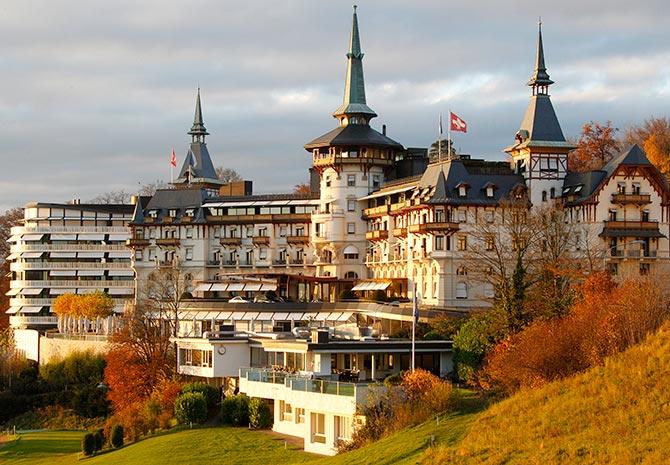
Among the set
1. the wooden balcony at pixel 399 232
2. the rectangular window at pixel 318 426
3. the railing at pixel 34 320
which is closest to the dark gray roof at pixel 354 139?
the wooden balcony at pixel 399 232

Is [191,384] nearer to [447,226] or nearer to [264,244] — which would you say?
[447,226]

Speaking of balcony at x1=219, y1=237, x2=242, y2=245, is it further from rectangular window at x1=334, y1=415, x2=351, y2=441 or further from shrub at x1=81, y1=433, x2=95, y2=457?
rectangular window at x1=334, y1=415, x2=351, y2=441

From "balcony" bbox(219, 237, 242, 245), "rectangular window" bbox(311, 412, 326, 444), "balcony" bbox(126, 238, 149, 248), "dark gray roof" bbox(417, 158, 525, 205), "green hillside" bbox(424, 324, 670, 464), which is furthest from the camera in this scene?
"balcony" bbox(126, 238, 149, 248)

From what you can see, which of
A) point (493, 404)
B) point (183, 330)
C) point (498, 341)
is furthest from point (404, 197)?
point (493, 404)

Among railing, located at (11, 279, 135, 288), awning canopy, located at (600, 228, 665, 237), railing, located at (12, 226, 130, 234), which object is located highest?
railing, located at (12, 226, 130, 234)

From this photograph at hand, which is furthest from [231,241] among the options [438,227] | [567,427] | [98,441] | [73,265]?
[567,427]

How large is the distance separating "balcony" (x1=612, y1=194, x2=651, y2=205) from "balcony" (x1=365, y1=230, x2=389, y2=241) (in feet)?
76.3

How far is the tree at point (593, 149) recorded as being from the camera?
12019 cm

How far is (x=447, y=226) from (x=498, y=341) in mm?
31174

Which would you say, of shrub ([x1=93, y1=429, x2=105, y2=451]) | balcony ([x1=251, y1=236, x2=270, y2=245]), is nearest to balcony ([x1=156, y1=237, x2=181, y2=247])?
balcony ([x1=251, y1=236, x2=270, y2=245])

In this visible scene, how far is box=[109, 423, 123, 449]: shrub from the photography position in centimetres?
7225

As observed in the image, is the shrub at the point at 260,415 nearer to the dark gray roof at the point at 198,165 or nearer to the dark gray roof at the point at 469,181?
the dark gray roof at the point at 469,181

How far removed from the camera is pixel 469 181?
10056cm

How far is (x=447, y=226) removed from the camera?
9869 cm
